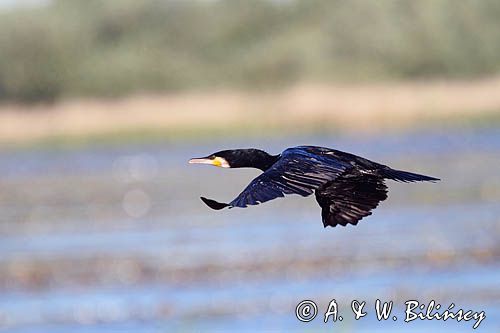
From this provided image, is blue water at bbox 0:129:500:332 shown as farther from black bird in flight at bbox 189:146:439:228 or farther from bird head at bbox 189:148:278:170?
bird head at bbox 189:148:278:170

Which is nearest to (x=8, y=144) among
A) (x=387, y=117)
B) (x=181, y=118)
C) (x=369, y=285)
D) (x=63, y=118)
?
(x=63, y=118)

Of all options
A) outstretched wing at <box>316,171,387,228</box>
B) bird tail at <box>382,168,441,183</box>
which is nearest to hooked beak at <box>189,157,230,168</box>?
outstretched wing at <box>316,171,387,228</box>

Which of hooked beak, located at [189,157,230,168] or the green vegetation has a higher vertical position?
the green vegetation

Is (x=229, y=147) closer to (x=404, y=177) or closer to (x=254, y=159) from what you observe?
(x=254, y=159)

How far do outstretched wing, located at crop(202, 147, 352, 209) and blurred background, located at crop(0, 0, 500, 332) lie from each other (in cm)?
495

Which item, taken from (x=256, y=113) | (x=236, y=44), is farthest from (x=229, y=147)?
(x=236, y=44)

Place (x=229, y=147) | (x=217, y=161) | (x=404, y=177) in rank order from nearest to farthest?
1. (x=404, y=177)
2. (x=217, y=161)
3. (x=229, y=147)

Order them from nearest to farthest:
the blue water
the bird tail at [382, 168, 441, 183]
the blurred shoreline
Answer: the bird tail at [382, 168, 441, 183], the blue water, the blurred shoreline

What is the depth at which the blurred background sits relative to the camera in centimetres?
1452

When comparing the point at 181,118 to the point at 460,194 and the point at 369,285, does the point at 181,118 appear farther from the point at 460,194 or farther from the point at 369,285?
the point at 369,285

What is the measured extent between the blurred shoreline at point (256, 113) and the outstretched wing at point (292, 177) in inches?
952

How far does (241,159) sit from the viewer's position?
256 inches

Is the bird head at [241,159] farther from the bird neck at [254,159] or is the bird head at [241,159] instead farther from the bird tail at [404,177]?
the bird tail at [404,177]

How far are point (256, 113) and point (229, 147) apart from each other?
403 centimetres
